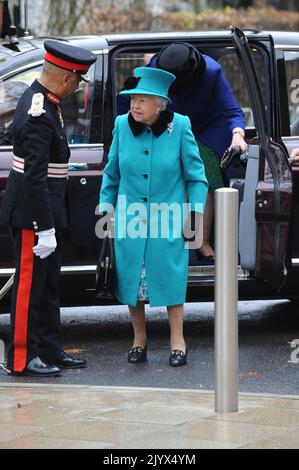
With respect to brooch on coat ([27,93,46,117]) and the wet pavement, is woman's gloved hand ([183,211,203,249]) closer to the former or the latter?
the wet pavement

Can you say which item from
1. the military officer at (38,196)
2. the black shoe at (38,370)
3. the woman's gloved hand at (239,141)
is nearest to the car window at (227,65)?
the woman's gloved hand at (239,141)

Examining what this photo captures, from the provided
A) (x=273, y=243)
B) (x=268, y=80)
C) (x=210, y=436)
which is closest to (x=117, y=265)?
(x=273, y=243)

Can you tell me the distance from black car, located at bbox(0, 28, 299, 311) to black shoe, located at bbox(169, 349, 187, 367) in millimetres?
688

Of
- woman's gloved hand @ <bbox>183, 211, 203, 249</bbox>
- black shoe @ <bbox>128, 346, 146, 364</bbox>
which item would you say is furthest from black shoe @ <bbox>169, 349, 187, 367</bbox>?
woman's gloved hand @ <bbox>183, 211, 203, 249</bbox>

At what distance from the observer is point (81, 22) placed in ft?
74.1

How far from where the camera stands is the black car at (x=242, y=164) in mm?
8164

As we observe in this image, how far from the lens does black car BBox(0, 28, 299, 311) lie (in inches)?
321

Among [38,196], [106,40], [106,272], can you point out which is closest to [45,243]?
[38,196]

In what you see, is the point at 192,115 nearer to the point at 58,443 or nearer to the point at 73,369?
the point at 73,369

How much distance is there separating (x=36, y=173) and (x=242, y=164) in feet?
6.28

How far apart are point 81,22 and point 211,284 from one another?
580 inches

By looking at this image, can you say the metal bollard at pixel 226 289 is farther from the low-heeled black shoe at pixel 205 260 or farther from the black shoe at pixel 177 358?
the low-heeled black shoe at pixel 205 260

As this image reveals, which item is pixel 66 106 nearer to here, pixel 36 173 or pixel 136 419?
pixel 36 173

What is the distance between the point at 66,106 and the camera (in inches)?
334
